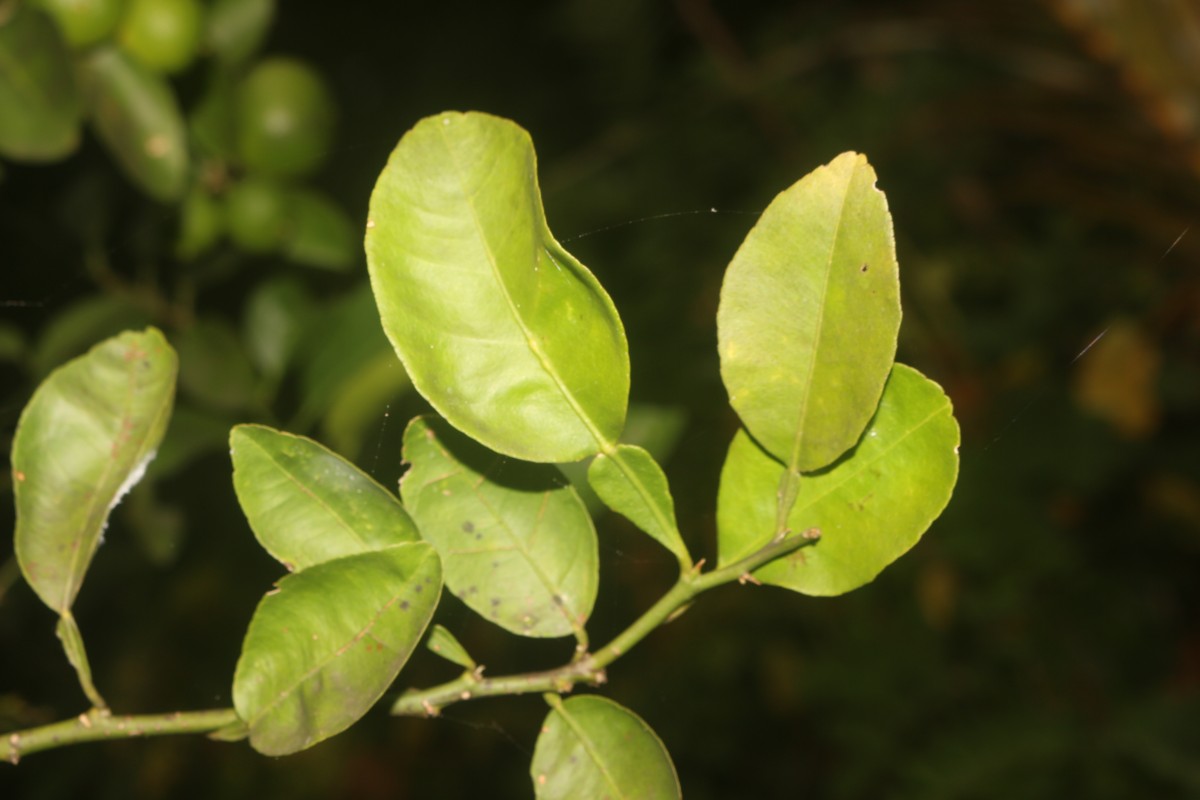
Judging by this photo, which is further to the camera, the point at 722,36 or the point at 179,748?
the point at 179,748

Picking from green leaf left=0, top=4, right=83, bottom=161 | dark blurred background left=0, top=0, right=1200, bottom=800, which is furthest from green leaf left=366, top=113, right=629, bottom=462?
dark blurred background left=0, top=0, right=1200, bottom=800

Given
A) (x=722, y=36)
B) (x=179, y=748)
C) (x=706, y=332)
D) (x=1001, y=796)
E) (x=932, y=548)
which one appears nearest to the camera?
(x=1001, y=796)

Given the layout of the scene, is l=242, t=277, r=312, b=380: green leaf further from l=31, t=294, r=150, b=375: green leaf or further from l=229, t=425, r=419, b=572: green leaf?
l=229, t=425, r=419, b=572: green leaf

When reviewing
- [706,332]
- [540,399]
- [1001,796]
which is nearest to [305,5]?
[706,332]

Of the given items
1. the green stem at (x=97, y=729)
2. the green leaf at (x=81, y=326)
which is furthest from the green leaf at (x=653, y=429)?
the green leaf at (x=81, y=326)

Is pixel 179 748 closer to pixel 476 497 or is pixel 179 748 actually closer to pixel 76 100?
pixel 76 100

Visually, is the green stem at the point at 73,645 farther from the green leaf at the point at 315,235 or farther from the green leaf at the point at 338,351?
the green leaf at the point at 315,235

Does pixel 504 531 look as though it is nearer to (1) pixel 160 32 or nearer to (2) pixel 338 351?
(2) pixel 338 351

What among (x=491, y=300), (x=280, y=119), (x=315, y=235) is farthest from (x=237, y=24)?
(x=491, y=300)
